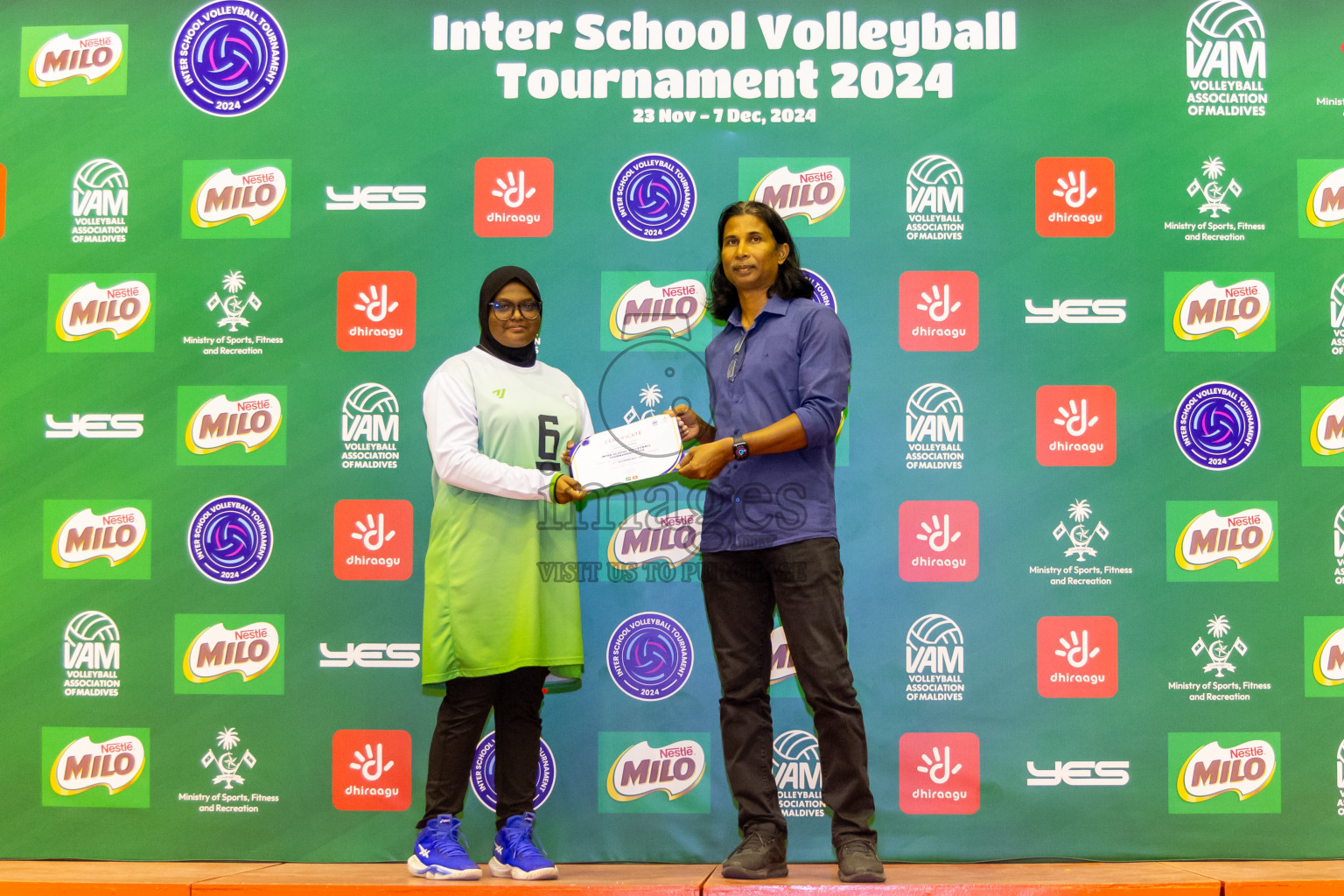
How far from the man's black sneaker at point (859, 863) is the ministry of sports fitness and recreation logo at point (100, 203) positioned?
320 cm

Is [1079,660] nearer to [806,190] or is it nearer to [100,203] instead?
[806,190]

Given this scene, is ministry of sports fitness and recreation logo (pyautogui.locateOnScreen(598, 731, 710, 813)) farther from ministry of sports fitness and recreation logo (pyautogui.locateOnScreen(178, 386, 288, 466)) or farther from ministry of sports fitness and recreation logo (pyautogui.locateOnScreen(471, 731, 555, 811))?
ministry of sports fitness and recreation logo (pyautogui.locateOnScreen(178, 386, 288, 466))

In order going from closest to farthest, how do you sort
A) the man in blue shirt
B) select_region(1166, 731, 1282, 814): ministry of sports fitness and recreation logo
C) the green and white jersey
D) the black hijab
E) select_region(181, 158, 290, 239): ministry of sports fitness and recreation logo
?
the man in blue shirt
the green and white jersey
the black hijab
select_region(1166, 731, 1282, 814): ministry of sports fitness and recreation logo
select_region(181, 158, 290, 239): ministry of sports fitness and recreation logo

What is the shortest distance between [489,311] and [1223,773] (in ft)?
9.43

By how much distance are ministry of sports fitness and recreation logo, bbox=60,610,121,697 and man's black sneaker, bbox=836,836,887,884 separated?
2.52m

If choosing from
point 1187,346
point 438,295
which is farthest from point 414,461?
point 1187,346

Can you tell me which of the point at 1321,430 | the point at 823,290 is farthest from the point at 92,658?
the point at 1321,430

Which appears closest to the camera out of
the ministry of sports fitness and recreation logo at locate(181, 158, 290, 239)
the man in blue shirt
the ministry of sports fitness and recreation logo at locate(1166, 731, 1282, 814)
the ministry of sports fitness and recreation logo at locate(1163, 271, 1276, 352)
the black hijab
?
the man in blue shirt

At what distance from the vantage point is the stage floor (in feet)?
9.00

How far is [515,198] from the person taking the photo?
3355 millimetres

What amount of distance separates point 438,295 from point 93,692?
1.84 m

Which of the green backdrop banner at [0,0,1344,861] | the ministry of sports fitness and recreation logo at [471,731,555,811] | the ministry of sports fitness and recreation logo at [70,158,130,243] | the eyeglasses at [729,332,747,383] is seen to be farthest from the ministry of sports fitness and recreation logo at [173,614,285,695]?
the eyeglasses at [729,332,747,383]

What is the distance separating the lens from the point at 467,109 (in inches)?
133

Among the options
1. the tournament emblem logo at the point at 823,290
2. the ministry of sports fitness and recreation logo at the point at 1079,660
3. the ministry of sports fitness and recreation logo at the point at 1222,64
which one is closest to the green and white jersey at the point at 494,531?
the tournament emblem logo at the point at 823,290
